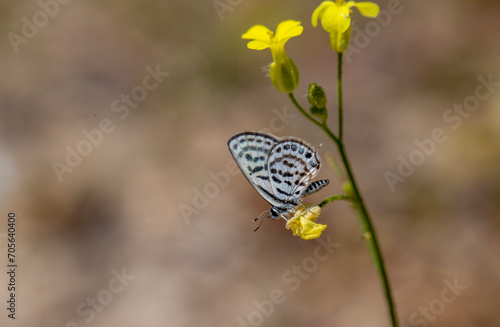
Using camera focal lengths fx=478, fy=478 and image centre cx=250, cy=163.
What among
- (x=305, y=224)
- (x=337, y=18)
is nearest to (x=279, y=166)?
(x=305, y=224)

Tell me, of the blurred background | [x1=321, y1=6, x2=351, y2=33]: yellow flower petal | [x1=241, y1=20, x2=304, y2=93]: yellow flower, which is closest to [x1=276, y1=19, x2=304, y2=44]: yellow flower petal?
[x1=241, y1=20, x2=304, y2=93]: yellow flower

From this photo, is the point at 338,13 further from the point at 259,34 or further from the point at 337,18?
the point at 259,34

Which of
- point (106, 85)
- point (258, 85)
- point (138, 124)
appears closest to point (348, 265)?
point (258, 85)

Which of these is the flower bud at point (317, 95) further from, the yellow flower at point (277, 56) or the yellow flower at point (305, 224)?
the yellow flower at point (305, 224)

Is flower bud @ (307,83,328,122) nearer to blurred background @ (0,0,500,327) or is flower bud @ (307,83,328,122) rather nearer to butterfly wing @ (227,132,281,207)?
butterfly wing @ (227,132,281,207)

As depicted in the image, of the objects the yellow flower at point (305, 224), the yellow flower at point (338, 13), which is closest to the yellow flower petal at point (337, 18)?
the yellow flower at point (338, 13)

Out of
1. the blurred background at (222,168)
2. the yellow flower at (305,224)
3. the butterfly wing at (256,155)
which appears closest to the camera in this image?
the yellow flower at (305,224)

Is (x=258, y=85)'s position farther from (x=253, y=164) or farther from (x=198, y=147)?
(x=253, y=164)
